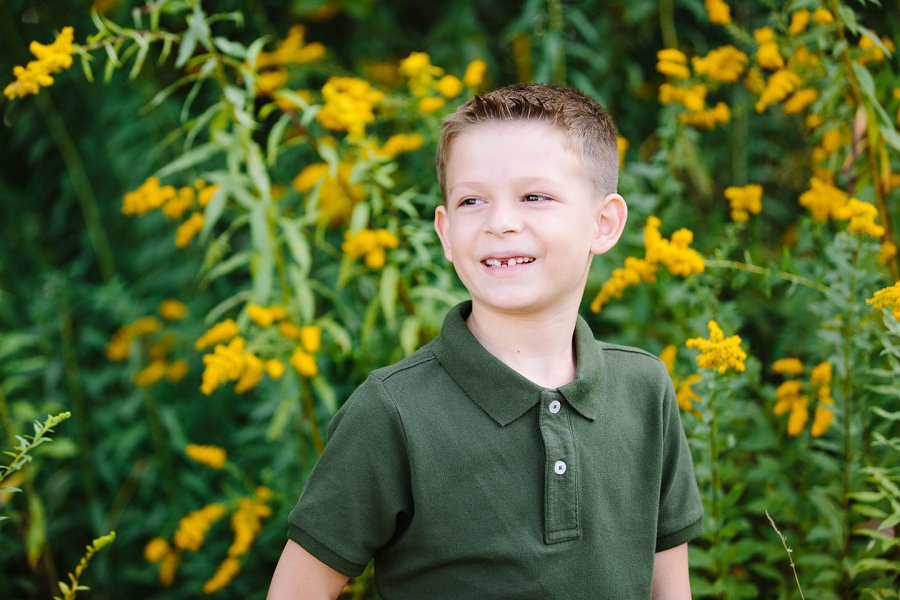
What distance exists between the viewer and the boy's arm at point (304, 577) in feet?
4.48

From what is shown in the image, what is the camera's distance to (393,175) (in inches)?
126

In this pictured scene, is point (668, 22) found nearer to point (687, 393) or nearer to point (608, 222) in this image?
point (687, 393)

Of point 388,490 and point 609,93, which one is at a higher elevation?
point 609,93

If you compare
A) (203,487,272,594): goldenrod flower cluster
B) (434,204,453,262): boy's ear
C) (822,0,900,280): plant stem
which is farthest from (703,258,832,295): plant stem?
(203,487,272,594): goldenrod flower cluster

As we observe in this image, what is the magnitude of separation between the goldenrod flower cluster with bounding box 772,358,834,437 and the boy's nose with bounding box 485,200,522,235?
98 centimetres

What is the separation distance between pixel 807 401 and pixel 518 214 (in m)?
1.13

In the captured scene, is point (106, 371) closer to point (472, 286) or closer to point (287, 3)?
point (287, 3)

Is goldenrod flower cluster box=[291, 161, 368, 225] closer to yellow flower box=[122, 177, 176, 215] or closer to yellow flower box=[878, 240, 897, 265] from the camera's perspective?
yellow flower box=[122, 177, 176, 215]

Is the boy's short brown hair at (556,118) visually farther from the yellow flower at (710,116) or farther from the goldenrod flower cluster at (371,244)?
the yellow flower at (710,116)

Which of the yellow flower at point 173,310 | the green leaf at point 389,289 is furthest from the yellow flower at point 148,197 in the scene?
the yellow flower at point 173,310

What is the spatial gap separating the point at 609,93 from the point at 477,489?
7.42 ft

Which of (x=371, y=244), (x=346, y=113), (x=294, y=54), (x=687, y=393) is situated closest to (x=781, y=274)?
(x=687, y=393)

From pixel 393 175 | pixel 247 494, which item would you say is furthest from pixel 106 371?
pixel 393 175

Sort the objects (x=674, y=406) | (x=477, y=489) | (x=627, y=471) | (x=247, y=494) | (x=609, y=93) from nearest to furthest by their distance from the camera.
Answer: (x=477, y=489)
(x=627, y=471)
(x=674, y=406)
(x=247, y=494)
(x=609, y=93)
